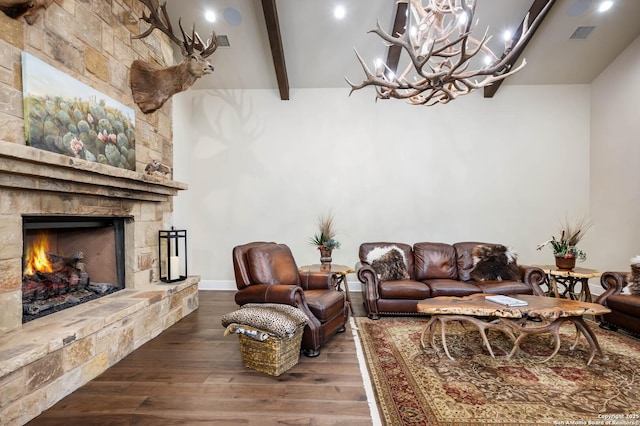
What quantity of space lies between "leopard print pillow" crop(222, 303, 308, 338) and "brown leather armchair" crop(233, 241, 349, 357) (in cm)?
14

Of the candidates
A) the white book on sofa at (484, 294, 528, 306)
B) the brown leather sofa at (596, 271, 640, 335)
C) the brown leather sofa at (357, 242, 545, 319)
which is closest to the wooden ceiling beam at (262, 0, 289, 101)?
the brown leather sofa at (357, 242, 545, 319)

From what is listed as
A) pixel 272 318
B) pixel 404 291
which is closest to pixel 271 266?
pixel 272 318

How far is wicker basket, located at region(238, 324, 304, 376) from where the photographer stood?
2.35 metres

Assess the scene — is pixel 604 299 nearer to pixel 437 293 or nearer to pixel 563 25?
pixel 437 293

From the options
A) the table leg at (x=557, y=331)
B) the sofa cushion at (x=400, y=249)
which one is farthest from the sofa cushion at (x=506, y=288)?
the table leg at (x=557, y=331)

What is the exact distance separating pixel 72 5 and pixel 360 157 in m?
3.90

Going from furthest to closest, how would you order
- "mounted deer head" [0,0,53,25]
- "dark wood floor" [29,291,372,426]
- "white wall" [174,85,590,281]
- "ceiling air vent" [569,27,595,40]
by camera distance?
"white wall" [174,85,590,281] → "ceiling air vent" [569,27,595,40] → "mounted deer head" [0,0,53,25] → "dark wood floor" [29,291,372,426]

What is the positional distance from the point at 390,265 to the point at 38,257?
145 inches

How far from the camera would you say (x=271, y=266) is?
320cm

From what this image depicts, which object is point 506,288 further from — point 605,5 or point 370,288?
point 605,5

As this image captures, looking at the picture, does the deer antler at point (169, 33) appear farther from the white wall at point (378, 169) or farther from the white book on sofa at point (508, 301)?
the white book on sofa at point (508, 301)

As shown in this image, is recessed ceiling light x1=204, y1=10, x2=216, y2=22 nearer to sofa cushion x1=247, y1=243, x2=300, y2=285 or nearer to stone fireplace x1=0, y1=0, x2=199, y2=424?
stone fireplace x1=0, y1=0, x2=199, y2=424

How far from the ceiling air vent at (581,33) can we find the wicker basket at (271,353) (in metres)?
5.33

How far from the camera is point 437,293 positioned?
380cm
